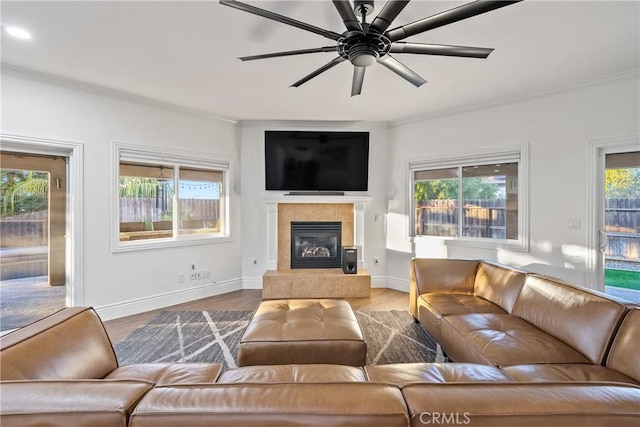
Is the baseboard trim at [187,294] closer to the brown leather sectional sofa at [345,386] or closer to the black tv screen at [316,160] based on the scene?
the black tv screen at [316,160]

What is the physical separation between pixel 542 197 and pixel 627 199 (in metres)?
0.73

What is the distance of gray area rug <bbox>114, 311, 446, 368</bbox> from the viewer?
2.50 metres

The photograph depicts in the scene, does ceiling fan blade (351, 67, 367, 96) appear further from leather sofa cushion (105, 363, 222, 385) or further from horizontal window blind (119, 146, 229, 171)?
horizontal window blind (119, 146, 229, 171)

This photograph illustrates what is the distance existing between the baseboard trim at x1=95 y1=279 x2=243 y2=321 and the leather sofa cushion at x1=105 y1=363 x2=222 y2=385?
240 cm

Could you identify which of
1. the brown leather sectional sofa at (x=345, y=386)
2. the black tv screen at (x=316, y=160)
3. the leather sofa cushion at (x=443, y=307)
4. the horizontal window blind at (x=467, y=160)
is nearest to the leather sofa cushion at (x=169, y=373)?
the brown leather sectional sofa at (x=345, y=386)

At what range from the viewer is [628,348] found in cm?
150

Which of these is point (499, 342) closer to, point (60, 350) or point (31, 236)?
point (60, 350)

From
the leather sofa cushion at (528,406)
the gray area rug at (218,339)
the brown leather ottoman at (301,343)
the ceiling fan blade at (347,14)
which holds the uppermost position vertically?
the ceiling fan blade at (347,14)

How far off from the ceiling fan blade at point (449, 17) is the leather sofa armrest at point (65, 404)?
2078 millimetres

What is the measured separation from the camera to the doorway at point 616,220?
3053mm

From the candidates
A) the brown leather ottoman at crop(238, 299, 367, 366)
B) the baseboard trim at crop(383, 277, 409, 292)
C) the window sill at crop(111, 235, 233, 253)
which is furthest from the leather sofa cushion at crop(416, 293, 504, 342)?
the window sill at crop(111, 235, 233, 253)

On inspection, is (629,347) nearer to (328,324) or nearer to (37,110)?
(328,324)

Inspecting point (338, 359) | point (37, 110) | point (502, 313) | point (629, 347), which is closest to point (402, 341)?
point (502, 313)

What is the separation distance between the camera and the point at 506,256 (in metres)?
3.74
